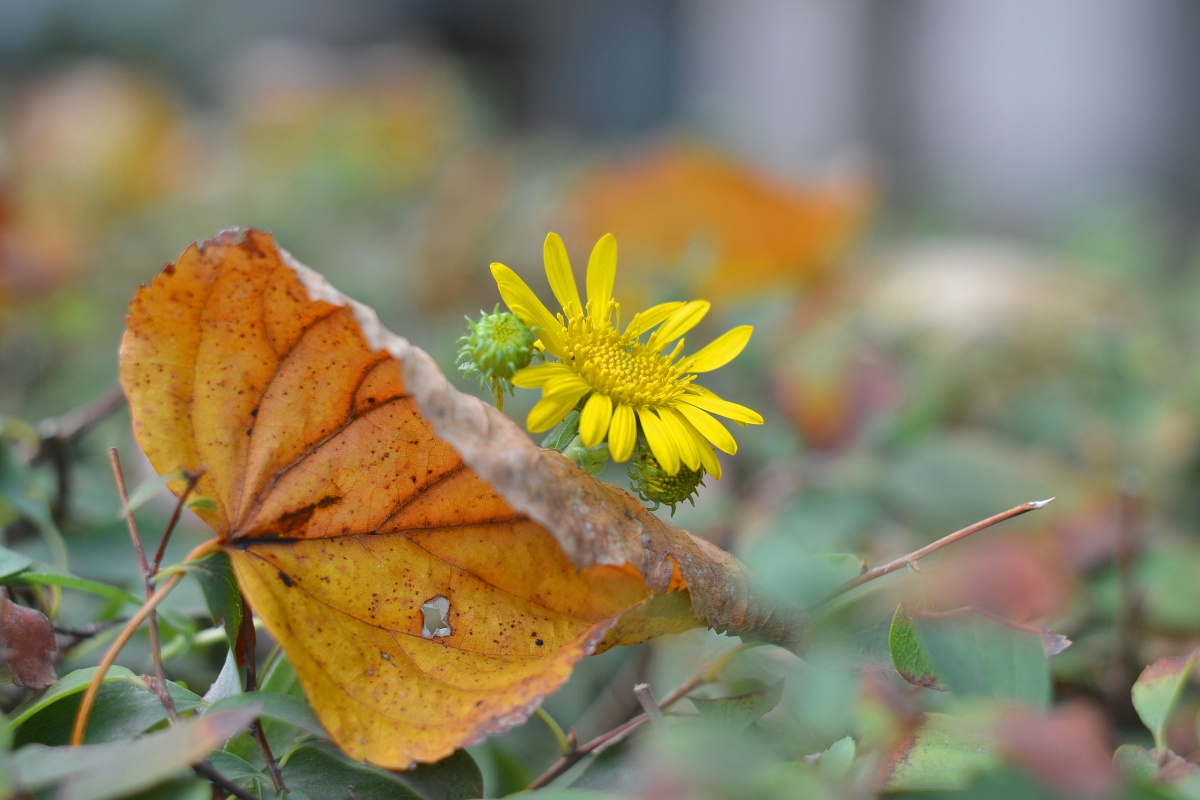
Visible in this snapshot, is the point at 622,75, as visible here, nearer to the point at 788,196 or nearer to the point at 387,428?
the point at 788,196

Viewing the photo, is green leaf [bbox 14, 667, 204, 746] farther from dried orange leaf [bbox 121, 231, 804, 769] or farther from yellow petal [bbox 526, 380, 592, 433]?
yellow petal [bbox 526, 380, 592, 433]

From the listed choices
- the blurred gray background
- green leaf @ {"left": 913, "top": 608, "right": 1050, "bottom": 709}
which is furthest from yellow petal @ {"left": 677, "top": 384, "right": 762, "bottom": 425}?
the blurred gray background

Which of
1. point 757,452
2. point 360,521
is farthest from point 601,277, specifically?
point 757,452

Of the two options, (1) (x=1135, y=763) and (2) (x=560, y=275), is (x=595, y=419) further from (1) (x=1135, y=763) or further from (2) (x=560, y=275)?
(1) (x=1135, y=763)

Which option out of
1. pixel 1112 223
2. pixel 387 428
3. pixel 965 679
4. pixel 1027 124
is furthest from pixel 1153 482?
pixel 1027 124

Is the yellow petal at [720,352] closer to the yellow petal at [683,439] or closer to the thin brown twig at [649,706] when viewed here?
the yellow petal at [683,439]

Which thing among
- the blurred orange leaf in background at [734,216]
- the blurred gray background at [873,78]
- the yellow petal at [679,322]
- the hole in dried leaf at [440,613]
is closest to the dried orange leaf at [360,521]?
the hole in dried leaf at [440,613]
